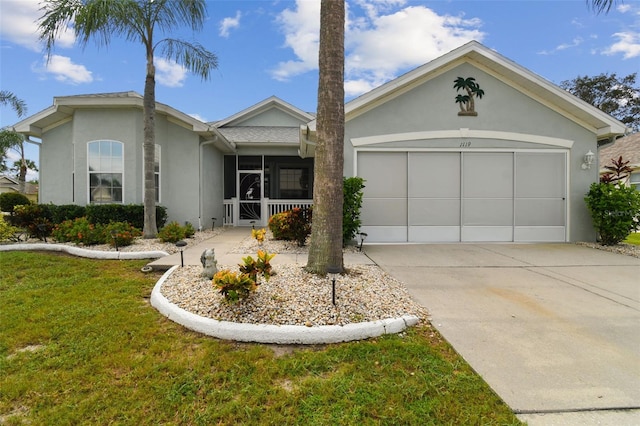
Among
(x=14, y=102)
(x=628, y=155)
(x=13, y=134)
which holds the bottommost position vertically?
(x=628, y=155)

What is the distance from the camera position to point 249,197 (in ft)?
45.0

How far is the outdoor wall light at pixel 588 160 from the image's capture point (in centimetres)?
869

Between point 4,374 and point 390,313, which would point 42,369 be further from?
point 390,313

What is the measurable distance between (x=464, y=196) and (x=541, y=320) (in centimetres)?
564

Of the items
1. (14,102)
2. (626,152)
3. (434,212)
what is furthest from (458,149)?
(14,102)

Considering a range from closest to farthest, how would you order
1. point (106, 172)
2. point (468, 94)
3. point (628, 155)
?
1. point (468, 94)
2. point (106, 172)
3. point (628, 155)

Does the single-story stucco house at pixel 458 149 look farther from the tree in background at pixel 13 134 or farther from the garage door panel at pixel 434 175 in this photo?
the tree in background at pixel 13 134

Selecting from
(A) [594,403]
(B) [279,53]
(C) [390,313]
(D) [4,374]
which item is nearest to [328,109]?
(C) [390,313]

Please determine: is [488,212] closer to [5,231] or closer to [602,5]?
[602,5]

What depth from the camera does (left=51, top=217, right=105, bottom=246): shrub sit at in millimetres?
7816

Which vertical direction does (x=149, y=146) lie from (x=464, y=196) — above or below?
above

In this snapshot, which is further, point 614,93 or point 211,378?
point 614,93

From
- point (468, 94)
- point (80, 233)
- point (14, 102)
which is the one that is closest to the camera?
point (80, 233)

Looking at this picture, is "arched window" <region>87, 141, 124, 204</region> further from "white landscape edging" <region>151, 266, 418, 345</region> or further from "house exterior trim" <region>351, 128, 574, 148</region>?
"white landscape edging" <region>151, 266, 418, 345</region>
